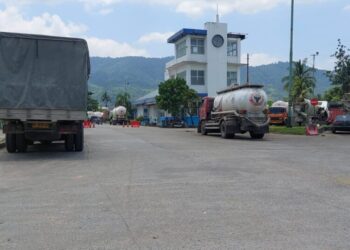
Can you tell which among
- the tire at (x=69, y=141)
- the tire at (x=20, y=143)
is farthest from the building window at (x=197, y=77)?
the tire at (x=20, y=143)

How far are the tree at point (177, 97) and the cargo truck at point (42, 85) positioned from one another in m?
40.6

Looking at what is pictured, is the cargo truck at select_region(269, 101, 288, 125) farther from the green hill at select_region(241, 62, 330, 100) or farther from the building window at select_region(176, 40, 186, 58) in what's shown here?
the green hill at select_region(241, 62, 330, 100)

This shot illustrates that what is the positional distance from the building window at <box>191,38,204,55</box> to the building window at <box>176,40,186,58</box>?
1701mm

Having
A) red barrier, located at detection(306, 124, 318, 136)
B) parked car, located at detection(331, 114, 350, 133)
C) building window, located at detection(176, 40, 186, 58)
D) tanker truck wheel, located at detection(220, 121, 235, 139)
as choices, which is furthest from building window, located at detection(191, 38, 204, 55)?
tanker truck wheel, located at detection(220, 121, 235, 139)

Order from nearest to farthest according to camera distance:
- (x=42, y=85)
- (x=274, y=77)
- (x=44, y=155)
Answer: (x=42, y=85) → (x=44, y=155) → (x=274, y=77)

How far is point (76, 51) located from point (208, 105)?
1763 cm

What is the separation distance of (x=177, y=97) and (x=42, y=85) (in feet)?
135

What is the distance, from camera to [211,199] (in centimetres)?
844

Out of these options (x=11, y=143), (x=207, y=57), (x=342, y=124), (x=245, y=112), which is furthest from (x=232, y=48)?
(x=11, y=143)

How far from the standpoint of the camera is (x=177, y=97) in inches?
2248

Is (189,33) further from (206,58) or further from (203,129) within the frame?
(203,129)

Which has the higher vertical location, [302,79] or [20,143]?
[302,79]

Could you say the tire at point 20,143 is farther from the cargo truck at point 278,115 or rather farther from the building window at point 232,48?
the building window at point 232,48

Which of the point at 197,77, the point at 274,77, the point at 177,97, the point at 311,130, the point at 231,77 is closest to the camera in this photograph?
the point at 311,130
